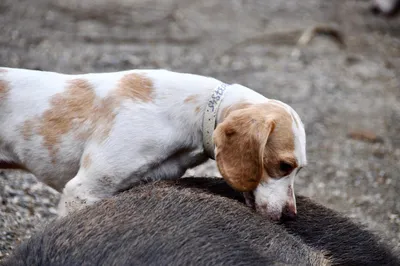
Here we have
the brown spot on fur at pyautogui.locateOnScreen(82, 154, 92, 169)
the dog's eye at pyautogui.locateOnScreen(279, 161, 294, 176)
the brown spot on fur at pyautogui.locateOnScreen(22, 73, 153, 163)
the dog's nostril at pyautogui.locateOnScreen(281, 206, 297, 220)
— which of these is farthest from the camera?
the brown spot on fur at pyautogui.locateOnScreen(22, 73, 153, 163)

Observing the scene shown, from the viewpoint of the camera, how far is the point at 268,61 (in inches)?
327

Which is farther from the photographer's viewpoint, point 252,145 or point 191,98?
point 191,98

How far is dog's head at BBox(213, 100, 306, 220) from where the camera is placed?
10.5 feet

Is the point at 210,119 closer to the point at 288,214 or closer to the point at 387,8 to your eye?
the point at 288,214

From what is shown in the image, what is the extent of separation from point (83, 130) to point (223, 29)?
6130 mm

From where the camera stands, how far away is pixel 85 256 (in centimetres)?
256

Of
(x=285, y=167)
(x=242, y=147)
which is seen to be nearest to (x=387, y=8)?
(x=285, y=167)

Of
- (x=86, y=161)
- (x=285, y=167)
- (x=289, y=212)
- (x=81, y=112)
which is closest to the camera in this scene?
(x=289, y=212)

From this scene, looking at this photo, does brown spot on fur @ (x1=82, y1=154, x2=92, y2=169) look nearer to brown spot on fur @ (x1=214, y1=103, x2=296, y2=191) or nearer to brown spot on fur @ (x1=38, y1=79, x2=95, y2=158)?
brown spot on fur @ (x1=38, y1=79, x2=95, y2=158)

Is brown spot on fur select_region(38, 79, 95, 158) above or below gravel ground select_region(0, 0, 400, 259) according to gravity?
above

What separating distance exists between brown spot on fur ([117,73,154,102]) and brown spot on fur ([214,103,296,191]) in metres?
0.47

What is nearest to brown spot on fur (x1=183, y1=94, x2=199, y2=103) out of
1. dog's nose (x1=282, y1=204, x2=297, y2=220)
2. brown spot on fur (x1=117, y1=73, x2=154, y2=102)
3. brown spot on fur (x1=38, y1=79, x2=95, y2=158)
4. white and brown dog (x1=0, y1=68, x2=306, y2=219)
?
white and brown dog (x1=0, y1=68, x2=306, y2=219)

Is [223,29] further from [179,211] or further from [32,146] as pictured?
[179,211]

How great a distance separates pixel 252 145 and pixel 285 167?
195mm
